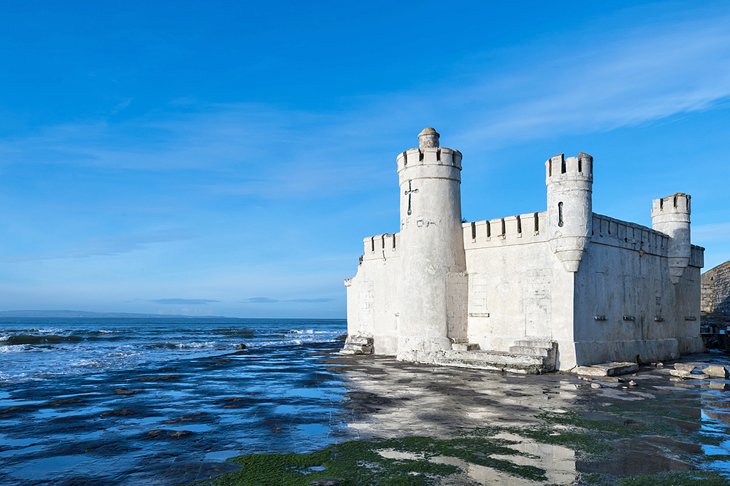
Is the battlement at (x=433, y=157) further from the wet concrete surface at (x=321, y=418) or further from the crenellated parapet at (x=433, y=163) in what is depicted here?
the wet concrete surface at (x=321, y=418)

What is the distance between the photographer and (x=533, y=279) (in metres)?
21.2

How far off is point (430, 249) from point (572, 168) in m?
6.83

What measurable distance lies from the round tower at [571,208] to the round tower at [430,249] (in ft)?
16.0

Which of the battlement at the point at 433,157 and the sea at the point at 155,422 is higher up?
the battlement at the point at 433,157

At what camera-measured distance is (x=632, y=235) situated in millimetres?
22844

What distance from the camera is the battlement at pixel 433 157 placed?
24.0 m

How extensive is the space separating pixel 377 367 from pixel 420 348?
2405 mm

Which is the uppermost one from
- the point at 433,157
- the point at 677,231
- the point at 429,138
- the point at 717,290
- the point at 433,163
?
the point at 429,138

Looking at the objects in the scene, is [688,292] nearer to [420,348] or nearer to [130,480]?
[420,348]

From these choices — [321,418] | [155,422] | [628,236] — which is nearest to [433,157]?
[628,236]

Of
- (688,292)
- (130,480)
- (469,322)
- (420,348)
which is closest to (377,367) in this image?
(420,348)

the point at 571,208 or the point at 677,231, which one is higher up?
the point at 571,208

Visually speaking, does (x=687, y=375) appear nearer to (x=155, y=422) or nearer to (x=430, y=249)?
(x=430, y=249)

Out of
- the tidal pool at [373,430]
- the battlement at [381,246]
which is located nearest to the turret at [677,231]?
the tidal pool at [373,430]
